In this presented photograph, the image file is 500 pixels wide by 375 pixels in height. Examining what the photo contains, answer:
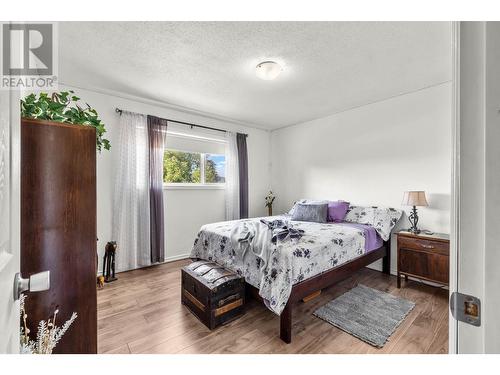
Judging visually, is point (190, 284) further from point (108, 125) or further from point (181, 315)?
point (108, 125)

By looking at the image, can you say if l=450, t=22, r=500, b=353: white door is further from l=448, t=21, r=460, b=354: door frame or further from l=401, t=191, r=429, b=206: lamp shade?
l=401, t=191, r=429, b=206: lamp shade

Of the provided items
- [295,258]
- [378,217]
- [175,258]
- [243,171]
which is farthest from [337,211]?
[175,258]

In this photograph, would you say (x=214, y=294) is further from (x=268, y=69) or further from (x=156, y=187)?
(x=268, y=69)

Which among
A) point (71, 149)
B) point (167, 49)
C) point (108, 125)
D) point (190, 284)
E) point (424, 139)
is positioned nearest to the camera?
point (71, 149)

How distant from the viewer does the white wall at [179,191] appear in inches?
119

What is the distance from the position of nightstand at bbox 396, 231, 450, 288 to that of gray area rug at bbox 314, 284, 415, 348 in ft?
1.33

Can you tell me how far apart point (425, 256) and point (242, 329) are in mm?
2167

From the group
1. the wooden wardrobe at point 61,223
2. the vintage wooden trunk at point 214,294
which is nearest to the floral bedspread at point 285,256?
the vintage wooden trunk at point 214,294

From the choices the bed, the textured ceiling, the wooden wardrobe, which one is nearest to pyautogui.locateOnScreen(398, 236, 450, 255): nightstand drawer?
the bed

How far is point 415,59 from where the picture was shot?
2211 mm

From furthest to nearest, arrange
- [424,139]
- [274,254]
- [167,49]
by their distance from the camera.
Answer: [424,139]
[167,49]
[274,254]

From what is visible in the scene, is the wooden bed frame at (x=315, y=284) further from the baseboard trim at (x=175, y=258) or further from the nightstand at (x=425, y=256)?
the baseboard trim at (x=175, y=258)
